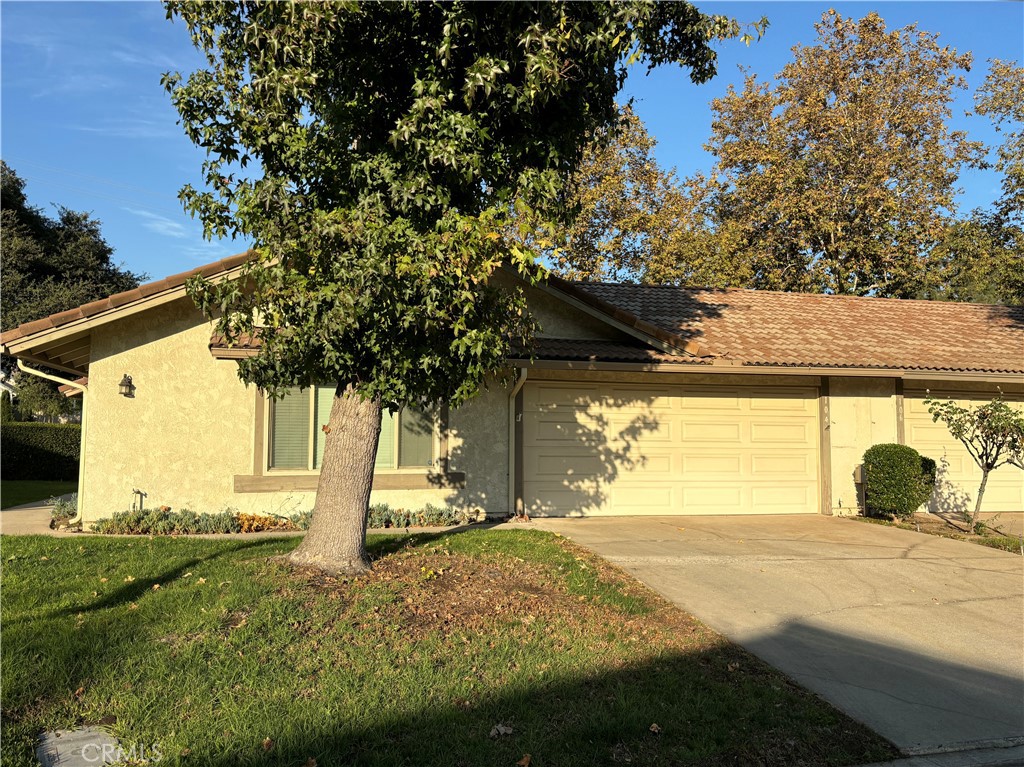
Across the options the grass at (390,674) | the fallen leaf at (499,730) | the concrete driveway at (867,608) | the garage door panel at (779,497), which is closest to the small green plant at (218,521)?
the concrete driveway at (867,608)

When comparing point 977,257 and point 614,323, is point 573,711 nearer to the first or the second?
point 614,323

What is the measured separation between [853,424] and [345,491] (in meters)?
8.90

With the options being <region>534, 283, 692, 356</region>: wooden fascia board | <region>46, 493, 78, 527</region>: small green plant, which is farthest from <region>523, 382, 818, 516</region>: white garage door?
<region>46, 493, 78, 527</region>: small green plant

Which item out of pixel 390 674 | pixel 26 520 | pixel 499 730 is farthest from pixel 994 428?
pixel 26 520

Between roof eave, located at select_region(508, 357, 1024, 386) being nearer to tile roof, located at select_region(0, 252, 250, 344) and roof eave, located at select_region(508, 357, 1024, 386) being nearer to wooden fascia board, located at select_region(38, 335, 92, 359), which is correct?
tile roof, located at select_region(0, 252, 250, 344)

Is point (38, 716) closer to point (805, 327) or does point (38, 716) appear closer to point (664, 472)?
point (664, 472)

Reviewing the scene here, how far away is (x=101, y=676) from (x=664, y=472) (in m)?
8.77

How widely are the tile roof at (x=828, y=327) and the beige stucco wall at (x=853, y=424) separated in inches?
25.5

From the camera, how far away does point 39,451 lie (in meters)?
20.5

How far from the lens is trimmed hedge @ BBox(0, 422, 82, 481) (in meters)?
20.2

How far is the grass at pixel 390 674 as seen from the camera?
12.2ft

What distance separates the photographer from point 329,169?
607cm

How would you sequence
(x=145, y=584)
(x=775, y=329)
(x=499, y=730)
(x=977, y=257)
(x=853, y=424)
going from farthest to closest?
(x=977, y=257)
(x=775, y=329)
(x=853, y=424)
(x=145, y=584)
(x=499, y=730)

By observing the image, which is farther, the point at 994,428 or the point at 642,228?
the point at 642,228
